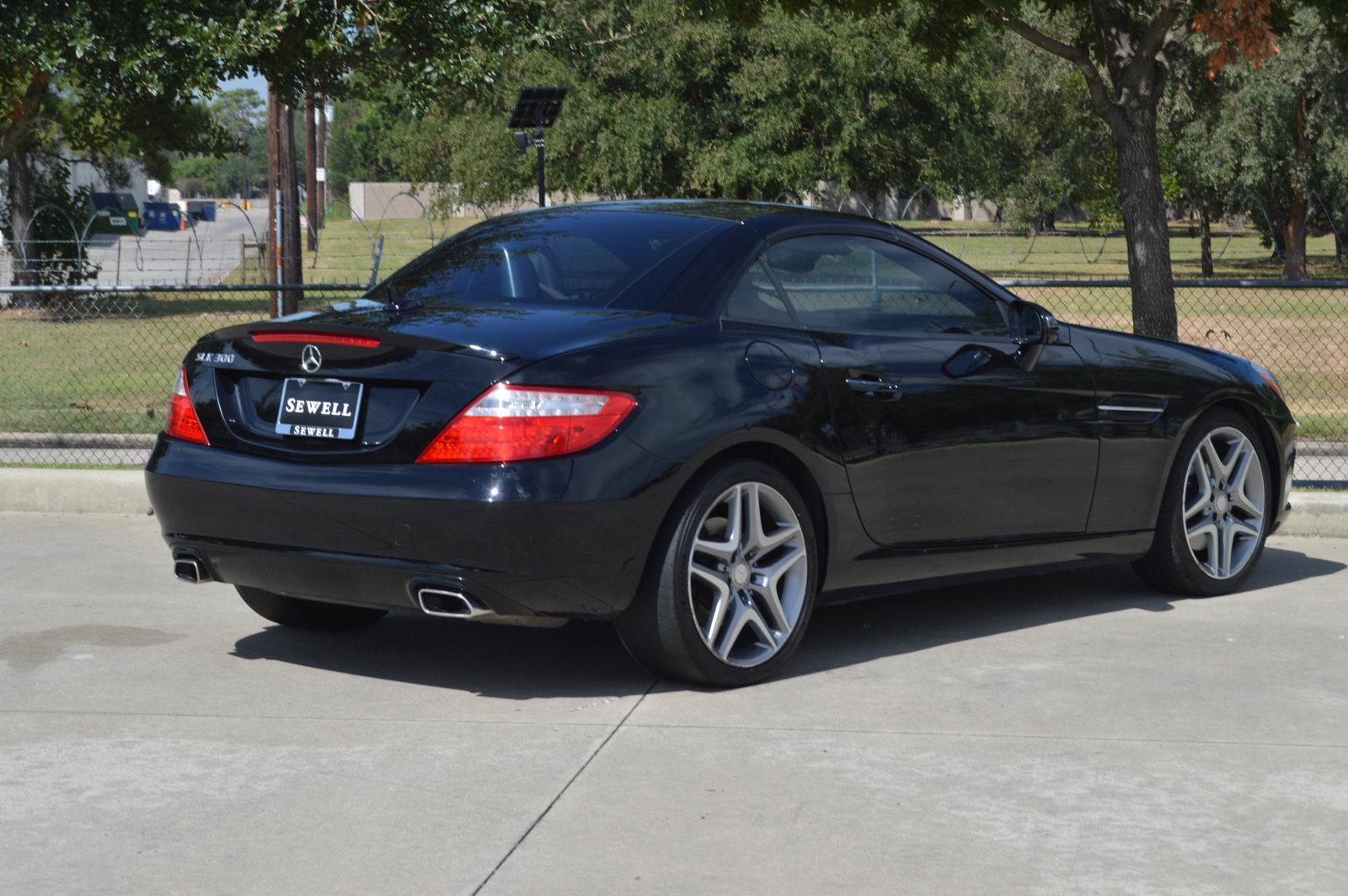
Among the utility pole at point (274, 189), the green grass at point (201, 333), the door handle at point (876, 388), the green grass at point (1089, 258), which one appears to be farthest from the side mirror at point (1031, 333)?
the green grass at point (1089, 258)

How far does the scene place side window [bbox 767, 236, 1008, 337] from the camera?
20.0 ft

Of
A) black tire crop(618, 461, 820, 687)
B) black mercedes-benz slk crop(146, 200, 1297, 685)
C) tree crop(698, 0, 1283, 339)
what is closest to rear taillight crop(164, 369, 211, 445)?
black mercedes-benz slk crop(146, 200, 1297, 685)

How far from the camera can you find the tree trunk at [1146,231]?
12.5 meters

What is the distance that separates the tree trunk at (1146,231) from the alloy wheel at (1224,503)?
→ 499cm

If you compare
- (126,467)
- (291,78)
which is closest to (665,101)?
(291,78)

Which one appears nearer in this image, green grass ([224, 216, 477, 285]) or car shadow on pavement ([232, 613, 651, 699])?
car shadow on pavement ([232, 613, 651, 699])

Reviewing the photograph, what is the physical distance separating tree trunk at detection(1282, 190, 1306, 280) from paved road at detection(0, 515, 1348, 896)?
116 feet

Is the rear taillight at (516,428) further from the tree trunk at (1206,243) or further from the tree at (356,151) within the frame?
the tree at (356,151)

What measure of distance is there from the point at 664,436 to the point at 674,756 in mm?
949

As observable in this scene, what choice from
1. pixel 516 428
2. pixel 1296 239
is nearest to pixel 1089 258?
pixel 1296 239

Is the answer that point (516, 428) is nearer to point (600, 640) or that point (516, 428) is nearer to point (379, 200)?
point (600, 640)

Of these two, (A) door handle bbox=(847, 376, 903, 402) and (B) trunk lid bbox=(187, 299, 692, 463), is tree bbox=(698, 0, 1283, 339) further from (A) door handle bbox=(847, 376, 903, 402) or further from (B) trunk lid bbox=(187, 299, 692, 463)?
(B) trunk lid bbox=(187, 299, 692, 463)

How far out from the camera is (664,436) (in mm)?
5348

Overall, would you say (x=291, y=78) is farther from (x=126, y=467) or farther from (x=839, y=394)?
(x=839, y=394)
